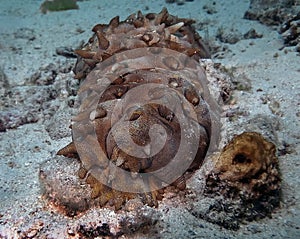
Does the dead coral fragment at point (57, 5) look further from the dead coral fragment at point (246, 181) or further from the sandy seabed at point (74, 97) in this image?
the dead coral fragment at point (246, 181)

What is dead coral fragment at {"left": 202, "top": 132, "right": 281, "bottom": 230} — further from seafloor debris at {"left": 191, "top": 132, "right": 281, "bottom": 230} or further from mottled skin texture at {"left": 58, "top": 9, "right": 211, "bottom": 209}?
mottled skin texture at {"left": 58, "top": 9, "right": 211, "bottom": 209}

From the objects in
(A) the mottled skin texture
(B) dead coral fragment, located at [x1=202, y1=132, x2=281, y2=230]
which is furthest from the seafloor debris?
(A) the mottled skin texture

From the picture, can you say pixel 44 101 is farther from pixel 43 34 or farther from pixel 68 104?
pixel 43 34

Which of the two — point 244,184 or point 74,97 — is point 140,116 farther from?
point 74,97

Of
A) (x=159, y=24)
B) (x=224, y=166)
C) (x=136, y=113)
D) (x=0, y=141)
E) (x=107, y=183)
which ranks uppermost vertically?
(x=159, y=24)

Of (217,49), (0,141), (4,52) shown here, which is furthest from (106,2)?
(0,141)
